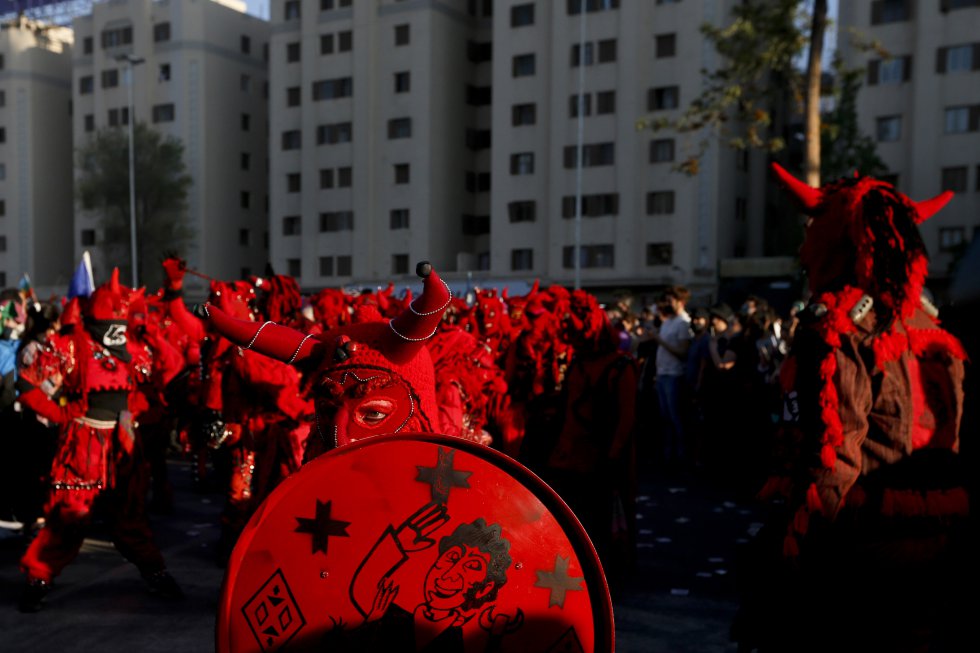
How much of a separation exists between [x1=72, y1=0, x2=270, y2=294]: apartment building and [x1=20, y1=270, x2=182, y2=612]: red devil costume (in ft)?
157

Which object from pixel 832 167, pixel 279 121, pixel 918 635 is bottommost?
pixel 918 635

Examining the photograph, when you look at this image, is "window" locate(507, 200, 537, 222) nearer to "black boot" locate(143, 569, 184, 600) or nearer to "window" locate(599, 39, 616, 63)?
"window" locate(599, 39, 616, 63)

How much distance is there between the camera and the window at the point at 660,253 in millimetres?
41844

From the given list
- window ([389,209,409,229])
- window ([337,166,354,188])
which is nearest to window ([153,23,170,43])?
window ([337,166,354,188])

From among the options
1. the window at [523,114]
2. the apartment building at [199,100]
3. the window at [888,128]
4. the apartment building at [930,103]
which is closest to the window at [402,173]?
the window at [523,114]

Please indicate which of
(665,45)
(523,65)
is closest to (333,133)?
(523,65)

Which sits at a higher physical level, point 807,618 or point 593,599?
point 593,599

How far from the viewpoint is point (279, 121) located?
5228cm

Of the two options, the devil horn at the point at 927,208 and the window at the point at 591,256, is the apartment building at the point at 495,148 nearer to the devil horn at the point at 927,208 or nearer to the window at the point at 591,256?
the window at the point at 591,256

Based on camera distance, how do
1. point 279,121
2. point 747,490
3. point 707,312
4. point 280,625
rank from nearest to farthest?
1. point 280,625
2. point 747,490
3. point 707,312
4. point 279,121

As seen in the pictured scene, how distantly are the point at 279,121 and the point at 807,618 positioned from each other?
52.1 metres

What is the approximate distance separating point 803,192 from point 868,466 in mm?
1101

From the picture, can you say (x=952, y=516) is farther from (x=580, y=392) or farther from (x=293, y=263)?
(x=293, y=263)

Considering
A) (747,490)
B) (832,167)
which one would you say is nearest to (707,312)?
(747,490)
